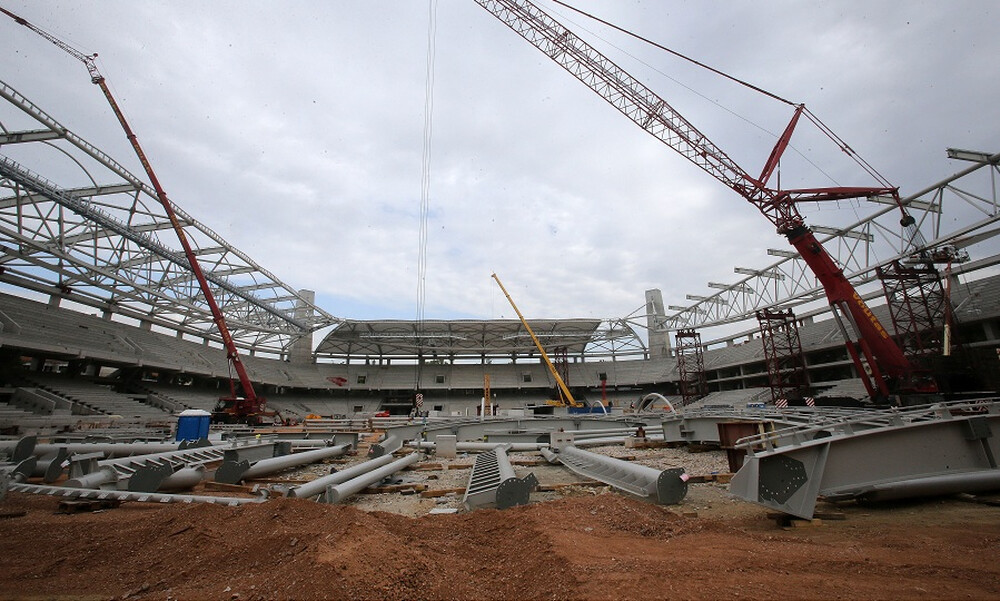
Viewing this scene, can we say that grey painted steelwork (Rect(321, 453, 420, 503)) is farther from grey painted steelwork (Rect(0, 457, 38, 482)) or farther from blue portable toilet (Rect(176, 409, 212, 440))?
blue portable toilet (Rect(176, 409, 212, 440))

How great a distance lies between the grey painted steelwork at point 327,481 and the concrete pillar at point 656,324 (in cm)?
4090

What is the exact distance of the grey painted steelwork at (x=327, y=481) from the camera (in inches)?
208

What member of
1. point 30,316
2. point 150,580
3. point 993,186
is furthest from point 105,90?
point 993,186

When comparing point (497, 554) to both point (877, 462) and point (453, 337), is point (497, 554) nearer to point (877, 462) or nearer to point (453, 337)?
point (877, 462)

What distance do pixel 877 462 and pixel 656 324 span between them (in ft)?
158

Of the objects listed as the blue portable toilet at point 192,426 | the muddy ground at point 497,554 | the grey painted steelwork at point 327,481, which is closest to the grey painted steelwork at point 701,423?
the muddy ground at point 497,554

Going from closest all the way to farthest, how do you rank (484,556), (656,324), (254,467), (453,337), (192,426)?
1. (484,556)
2. (254,467)
3. (192,426)
4. (453,337)
5. (656,324)

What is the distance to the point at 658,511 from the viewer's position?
478 cm

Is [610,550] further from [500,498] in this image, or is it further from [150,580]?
[150,580]

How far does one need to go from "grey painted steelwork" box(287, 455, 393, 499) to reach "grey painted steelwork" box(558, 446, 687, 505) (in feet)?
14.2

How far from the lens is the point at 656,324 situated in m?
50.7

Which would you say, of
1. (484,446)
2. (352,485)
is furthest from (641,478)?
(484,446)

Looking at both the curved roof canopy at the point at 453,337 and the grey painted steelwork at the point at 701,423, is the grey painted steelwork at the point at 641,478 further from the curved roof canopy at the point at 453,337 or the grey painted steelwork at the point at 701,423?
the curved roof canopy at the point at 453,337

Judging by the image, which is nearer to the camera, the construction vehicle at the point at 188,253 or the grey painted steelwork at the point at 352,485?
the grey painted steelwork at the point at 352,485
